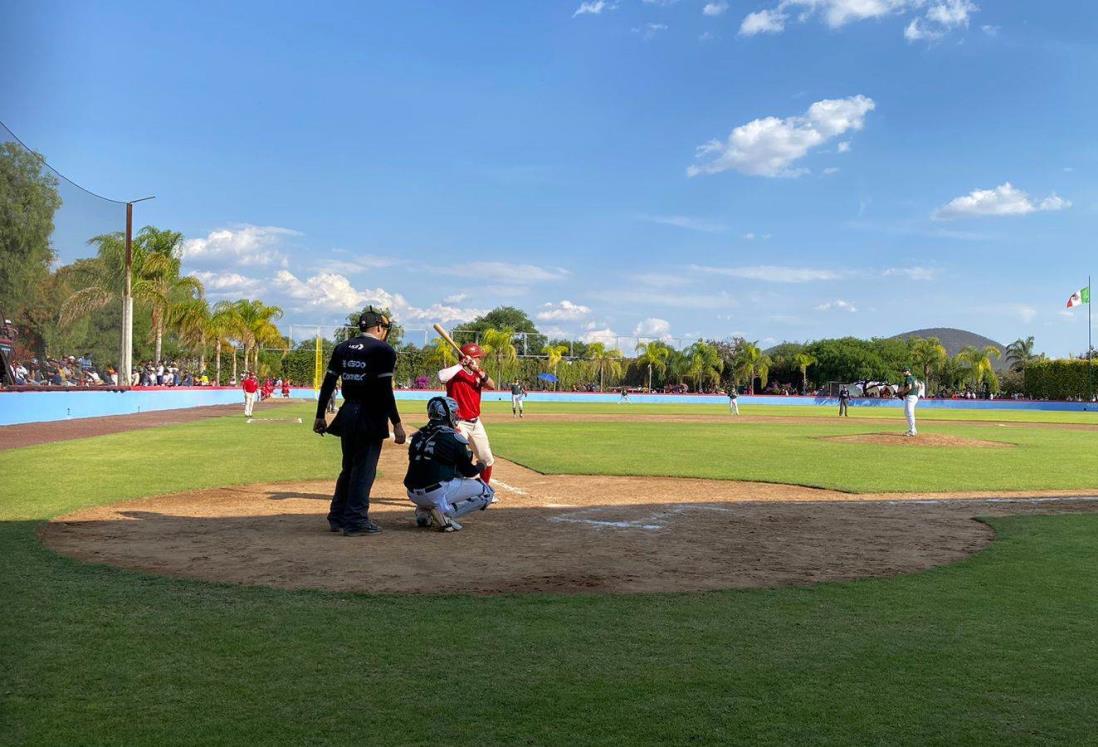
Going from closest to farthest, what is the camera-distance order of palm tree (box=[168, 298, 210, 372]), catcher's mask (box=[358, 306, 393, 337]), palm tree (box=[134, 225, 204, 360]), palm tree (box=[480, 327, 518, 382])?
catcher's mask (box=[358, 306, 393, 337]), palm tree (box=[134, 225, 204, 360]), palm tree (box=[168, 298, 210, 372]), palm tree (box=[480, 327, 518, 382])

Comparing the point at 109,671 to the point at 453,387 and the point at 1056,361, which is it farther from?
the point at 1056,361

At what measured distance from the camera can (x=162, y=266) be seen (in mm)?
44812

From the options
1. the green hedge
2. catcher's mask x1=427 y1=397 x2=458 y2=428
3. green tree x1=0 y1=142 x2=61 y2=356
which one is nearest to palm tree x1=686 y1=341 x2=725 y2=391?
the green hedge

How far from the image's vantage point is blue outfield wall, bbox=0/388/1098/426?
24141 mm

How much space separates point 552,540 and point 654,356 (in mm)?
75404

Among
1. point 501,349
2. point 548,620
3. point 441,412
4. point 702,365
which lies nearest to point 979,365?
point 702,365

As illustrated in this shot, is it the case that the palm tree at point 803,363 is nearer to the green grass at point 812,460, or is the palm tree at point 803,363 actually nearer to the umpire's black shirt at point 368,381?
the green grass at point 812,460

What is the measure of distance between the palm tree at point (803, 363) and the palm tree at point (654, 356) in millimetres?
17813

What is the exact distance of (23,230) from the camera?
15906 millimetres

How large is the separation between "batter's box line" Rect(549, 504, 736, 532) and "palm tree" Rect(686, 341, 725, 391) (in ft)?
248

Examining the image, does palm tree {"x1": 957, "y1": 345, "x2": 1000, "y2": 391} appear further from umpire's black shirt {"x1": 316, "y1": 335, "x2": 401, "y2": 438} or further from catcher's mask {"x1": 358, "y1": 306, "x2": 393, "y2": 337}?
umpire's black shirt {"x1": 316, "y1": 335, "x2": 401, "y2": 438}

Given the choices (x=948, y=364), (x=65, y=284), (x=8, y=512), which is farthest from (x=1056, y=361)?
(x=8, y=512)

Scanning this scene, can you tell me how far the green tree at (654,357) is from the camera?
271 feet

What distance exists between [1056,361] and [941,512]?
7967cm
